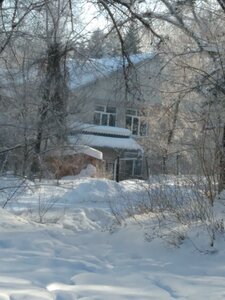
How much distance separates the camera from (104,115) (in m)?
45.9

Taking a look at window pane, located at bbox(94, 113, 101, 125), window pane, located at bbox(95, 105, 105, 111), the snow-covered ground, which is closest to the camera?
the snow-covered ground

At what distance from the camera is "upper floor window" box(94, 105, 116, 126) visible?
45.4 m

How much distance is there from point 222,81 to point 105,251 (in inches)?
266

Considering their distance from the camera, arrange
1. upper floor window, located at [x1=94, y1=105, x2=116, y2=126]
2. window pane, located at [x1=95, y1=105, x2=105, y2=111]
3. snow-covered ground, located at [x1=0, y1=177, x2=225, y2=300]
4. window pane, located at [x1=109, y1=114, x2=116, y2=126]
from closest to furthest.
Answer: snow-covered ground, located at [x1=0, y1=177, x2=225, y2=300]
upper floor window, located at [x1=94, y1=105, x2=116, y2=126]
window pane, located at [x1=95, y1=105, x2=105, y2=111]
window pane, located at [x1=109, y1=114, x2=116, y2=126]

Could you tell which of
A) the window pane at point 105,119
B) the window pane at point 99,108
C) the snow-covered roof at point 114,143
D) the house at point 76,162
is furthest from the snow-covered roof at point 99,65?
the window pane at point 105,119

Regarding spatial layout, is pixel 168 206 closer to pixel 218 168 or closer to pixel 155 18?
pixel 218 168

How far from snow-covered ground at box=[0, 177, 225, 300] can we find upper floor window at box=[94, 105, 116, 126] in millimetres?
33298

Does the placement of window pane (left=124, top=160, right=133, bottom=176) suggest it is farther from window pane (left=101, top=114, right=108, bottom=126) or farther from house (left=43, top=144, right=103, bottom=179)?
house (left=43, top=144, right=103, bottom=179)

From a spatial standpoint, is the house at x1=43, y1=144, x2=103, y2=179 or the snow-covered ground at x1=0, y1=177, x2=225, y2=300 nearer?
the snow-covered ground at x1=0, y1=177, x2=225, y2=300

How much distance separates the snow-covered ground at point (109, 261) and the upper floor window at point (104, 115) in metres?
33.3

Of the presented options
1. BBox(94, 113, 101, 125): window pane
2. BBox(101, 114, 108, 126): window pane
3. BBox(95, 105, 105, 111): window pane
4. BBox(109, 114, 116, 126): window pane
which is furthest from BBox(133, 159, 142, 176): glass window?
BBox(95, 105, 105, 111): window pane

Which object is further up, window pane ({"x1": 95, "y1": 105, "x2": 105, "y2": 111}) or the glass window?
window pane ({"x1": 95, "y1": 105, "x2": 105, "y2": 111})

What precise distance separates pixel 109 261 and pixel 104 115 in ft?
126

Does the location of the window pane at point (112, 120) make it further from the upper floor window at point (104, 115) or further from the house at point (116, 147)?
the house at point (116, 147)
